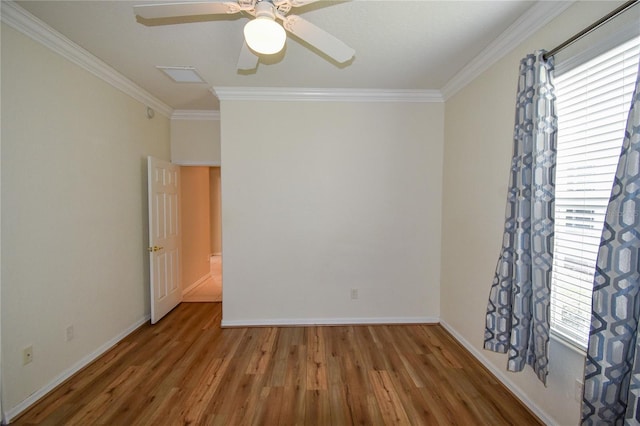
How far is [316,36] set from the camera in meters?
1.48

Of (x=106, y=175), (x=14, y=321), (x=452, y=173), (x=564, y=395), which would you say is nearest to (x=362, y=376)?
(x=564, y=395)

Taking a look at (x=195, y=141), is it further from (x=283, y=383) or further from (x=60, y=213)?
(x=283, y=383)

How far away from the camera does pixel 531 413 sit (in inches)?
70.2

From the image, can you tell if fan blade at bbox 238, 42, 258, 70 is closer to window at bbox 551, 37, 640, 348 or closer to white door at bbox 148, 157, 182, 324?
white door at bbox 148, 157, 182, 324

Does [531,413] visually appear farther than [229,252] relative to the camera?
No

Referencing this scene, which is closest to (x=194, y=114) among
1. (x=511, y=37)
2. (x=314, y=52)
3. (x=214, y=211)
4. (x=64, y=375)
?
(x=314, y=52)

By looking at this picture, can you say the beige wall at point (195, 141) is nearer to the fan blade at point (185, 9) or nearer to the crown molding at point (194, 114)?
the crown molding at point (194, 114)

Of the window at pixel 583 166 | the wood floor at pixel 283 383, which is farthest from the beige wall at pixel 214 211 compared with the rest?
the window at pixel 583 166

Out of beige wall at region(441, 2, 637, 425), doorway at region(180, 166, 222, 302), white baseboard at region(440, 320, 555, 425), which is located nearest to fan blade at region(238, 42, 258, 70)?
beige wall at region(441, 2, 637, 425)

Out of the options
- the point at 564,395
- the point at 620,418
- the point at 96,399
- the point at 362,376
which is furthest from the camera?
the point at 362,376

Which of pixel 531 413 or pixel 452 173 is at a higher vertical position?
pixel 452 173

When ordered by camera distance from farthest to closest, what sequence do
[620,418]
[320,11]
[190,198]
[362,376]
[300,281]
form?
1. [190,198]
2. [300,281]
3. [362,376]
4. [320,11]
5. [620,418]

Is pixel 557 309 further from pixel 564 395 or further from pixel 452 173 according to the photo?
pixel 452 173

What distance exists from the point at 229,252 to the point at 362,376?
1863mm
